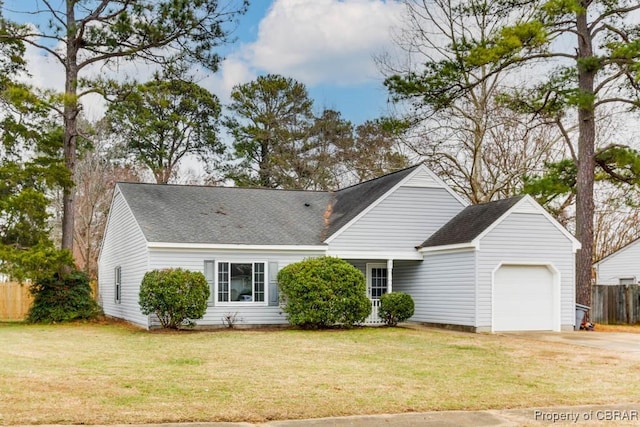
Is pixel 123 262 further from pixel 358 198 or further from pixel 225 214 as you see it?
pixel 358 198

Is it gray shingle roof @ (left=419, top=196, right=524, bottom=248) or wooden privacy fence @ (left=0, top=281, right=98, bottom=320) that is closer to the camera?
gray shingle roof @ (left=419, top=196, right=524, bottom=248)

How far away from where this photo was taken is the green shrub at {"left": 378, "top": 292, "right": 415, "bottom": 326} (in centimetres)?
2173

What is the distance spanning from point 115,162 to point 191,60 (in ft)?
52.8

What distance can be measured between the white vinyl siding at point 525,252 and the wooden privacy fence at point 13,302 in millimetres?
18966

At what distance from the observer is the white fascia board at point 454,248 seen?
20.1 m

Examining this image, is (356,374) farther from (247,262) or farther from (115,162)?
(115,162)

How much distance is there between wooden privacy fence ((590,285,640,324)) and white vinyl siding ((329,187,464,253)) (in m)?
7.88

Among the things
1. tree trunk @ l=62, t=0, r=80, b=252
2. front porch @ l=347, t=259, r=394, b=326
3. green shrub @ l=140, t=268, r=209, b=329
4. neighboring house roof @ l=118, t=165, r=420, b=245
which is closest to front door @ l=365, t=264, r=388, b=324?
front porch @ l=347, t=259, r=394, b=326

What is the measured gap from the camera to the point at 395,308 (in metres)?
21.7

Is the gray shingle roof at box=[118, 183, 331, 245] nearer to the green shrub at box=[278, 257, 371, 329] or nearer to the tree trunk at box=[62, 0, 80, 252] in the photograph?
the green shrub at box=[278, 257, 371, 329]

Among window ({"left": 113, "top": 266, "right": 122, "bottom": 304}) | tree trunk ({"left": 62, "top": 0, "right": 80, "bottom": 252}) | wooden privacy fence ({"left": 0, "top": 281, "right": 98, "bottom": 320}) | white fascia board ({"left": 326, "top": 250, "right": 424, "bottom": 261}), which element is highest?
tree trunk ({"left": 62, "top": 0, "right": 80, "bottom": 252})

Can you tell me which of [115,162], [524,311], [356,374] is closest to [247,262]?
[524,311]

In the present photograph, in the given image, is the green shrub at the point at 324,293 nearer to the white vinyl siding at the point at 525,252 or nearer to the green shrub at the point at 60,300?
the white vinyl siding at the point at 525,252

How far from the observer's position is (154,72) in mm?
27047
